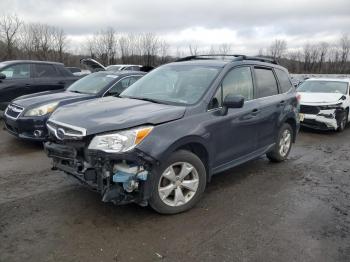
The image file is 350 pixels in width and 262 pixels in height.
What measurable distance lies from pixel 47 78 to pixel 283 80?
6962 mm

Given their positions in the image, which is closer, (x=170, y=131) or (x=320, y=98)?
(x=170, y=131)

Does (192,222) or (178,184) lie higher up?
(178,184)

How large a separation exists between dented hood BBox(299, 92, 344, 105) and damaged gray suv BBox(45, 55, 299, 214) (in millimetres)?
4553

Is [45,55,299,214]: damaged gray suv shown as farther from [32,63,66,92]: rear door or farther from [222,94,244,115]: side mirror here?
[32,63,66,92]: rear door

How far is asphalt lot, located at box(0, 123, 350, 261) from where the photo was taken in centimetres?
319

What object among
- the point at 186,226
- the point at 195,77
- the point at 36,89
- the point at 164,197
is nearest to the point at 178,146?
the point at 164,197

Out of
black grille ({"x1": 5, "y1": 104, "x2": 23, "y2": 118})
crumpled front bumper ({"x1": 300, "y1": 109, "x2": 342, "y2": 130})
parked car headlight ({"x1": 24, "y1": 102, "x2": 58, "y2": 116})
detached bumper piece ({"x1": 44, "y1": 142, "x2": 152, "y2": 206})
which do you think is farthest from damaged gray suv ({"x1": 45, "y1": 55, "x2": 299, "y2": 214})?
crumpled front bumper ({"x1": 300, "y1": 109, "x2": 342, "y2": 130})

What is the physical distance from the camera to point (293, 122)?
6.30 meters

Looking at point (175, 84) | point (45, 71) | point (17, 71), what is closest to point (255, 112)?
point (175, 84)

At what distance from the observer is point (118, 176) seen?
3.49 metres

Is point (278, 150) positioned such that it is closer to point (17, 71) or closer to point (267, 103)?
point (267, 103)

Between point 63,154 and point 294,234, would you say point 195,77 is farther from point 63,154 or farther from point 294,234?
point 294,234

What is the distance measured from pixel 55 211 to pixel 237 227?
2128 millimetres

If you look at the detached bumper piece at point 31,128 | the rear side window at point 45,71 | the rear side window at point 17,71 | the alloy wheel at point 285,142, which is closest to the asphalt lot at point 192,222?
the alloy wheel at point 285,142
